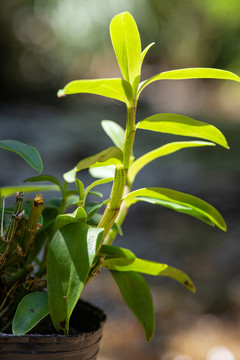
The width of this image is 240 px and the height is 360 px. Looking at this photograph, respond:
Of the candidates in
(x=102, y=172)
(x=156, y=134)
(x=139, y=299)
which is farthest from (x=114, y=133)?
(x=156, y=134)

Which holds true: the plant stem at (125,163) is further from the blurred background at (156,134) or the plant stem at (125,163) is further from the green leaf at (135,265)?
the blurred background at (156,134)

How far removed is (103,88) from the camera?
11.1 inches

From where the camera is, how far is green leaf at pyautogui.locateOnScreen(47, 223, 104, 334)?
27 centimetres

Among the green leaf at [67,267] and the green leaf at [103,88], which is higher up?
the green leaf at [103,88]

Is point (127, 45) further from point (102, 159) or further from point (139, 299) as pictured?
point (139, 299)

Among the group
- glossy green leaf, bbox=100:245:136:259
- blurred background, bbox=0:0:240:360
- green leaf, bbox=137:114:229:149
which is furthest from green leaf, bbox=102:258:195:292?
blurred background, bbox=0:0:240:360

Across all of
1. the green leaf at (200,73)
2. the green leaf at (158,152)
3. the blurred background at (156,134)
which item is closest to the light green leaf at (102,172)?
the green leaf at (158,152)

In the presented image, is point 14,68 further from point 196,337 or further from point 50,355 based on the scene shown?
point 50,355

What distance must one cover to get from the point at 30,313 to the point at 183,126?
18cm

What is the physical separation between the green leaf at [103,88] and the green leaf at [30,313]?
0.15 metres

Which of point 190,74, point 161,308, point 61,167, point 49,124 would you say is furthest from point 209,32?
point 190,74

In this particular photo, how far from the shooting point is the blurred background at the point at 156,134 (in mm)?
1431

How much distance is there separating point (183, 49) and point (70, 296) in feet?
12.6

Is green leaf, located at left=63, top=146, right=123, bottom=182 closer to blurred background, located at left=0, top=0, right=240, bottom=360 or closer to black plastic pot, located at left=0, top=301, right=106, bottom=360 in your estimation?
black plastic pot, located at left=0, top=301, right=106, bottom=360
